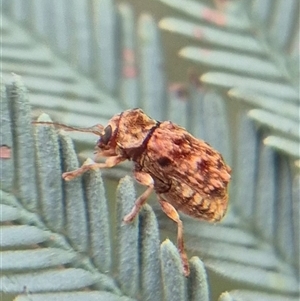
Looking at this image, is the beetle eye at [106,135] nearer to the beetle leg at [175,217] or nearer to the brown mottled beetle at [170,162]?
the brown mottled beetle at [170,162]

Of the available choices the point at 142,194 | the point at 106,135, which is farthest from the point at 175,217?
the point at 106,135

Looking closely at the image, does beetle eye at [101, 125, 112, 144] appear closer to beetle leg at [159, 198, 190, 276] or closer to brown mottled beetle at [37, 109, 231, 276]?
brown mottled beetle at [37, 109, 231, 276]

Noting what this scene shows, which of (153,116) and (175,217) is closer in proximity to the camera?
(175,217)

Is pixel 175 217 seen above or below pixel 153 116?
below

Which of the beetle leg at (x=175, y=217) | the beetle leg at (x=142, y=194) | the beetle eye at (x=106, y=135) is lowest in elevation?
the beetle leg at (x=175, y=217)

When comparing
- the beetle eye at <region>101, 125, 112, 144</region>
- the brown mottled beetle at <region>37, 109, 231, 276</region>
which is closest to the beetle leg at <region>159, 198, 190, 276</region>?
the brown mottled beetle at <region>37, 109, 231, 276</region>

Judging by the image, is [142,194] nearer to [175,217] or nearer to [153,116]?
[175,217]

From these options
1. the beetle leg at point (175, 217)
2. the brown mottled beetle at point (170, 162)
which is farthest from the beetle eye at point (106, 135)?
the beetle leg at point (175, 217)
